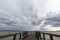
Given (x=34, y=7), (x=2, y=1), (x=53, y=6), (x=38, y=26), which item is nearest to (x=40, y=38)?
(x=34, y=7)

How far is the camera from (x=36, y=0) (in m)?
3.44

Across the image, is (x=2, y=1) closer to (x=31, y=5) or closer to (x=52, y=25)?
(x=31, y=5)

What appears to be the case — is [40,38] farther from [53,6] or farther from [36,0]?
[53,6]

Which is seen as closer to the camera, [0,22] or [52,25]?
A: [0,22]

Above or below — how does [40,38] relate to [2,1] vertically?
below

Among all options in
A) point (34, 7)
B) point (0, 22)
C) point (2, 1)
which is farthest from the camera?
point (0, 22)

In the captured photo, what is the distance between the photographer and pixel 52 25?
8.61 metres

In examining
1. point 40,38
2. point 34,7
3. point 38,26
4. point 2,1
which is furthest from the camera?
point 38,26

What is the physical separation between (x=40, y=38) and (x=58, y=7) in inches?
59.4

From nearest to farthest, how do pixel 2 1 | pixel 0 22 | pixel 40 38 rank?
pixel 40 38
pixel 2 1
pixel 0 22

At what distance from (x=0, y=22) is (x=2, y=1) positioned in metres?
4.40

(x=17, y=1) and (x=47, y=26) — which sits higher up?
(x=17, y=1)

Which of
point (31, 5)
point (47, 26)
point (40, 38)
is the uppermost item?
point (31, 5)

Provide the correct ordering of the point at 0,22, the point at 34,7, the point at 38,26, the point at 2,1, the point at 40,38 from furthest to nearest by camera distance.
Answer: the point at 38,26, the point at 0,22, the point at 34,7, the point at 2,1, the point at 40,38
